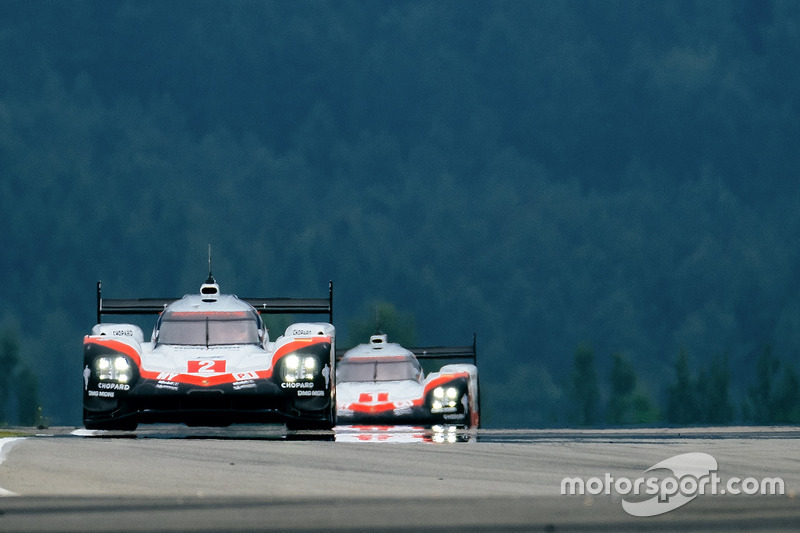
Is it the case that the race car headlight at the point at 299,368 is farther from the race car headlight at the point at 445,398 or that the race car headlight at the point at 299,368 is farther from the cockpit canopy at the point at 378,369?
the cockpit canopy at the point at 378,369

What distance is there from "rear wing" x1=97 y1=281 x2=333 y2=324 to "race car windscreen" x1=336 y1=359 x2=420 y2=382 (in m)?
1.78

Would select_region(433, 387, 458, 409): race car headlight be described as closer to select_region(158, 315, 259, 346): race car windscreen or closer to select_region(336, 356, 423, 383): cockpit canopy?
select_region(336, 356, 423, 383): cockpit canopy

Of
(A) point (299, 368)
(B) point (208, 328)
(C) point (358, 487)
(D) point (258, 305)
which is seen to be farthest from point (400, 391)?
(C) point (358, 487)

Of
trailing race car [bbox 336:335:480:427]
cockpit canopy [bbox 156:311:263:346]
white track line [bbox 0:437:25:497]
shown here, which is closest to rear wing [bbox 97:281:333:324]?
trailing race car [bbox 336:335:480:427]

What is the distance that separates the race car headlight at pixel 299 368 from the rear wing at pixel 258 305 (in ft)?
13.9

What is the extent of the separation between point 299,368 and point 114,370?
2.03 m

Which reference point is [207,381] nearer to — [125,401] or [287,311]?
[125,401]

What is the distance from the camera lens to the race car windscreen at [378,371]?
20484 millimetres

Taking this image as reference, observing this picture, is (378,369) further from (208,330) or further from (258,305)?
(208,330)

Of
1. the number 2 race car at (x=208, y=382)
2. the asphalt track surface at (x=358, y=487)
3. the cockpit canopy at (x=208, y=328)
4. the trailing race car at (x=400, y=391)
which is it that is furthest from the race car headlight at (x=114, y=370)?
the trailing race car at (x=400, y=391)

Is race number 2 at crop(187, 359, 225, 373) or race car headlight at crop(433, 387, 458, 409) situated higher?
race number 2 at crop(187, 359, 225, 373)

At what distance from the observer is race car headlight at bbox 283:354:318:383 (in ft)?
46.2

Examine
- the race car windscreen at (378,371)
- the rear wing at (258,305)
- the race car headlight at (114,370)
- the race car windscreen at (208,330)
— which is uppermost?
the rear wing at (258,305)

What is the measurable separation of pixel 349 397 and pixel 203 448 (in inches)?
418
